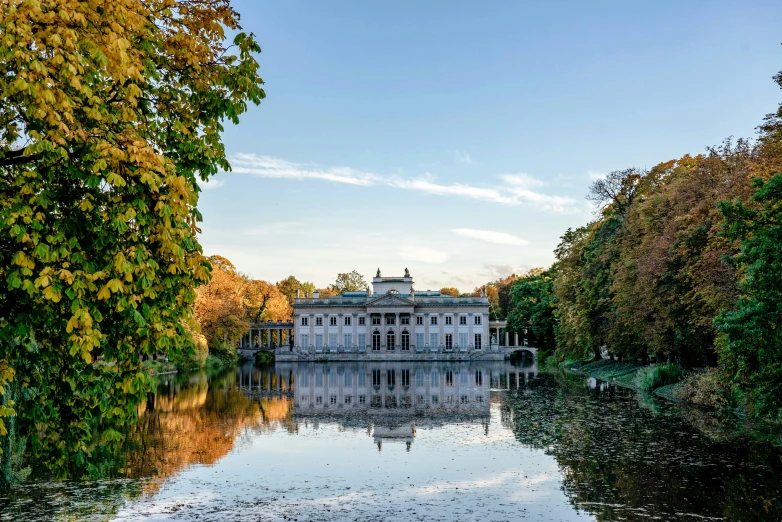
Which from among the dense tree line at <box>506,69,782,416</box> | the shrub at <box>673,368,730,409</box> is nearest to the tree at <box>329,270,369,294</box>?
the dense tree line at <box>506,69,782,416</box>

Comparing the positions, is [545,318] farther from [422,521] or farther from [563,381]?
[422,521]

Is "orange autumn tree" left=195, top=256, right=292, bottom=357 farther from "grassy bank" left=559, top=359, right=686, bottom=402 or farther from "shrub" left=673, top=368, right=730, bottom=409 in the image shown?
"shrub" left=673, top=368, right=730, bottom=409

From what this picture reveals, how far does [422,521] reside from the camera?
448 inches

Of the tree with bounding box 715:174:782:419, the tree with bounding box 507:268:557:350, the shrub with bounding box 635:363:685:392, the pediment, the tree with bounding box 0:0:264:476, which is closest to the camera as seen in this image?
the tree with bounding box 0:0:264:476

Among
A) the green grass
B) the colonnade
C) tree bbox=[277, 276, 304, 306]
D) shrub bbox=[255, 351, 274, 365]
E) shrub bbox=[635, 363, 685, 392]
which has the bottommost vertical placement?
shrub bbox=[635, 363, 685, 392]

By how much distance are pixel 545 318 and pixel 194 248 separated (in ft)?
232

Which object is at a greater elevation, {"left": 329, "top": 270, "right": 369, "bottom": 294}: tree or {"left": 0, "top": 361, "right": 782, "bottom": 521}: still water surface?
{"left": 329, "top": 270, "right": 369, "bottom": 294}: tree

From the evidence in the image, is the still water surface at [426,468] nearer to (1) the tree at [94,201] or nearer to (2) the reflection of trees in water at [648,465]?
(2) the reflection of trees in water at [648,465]

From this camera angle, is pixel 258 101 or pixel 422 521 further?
pixel 422 521

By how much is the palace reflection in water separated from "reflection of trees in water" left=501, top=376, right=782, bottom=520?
2.93m

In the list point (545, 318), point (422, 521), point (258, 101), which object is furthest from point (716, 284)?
point (545, 318)

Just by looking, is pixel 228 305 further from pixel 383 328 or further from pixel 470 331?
pixel 470 331

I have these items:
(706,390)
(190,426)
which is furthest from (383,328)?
(190,426)

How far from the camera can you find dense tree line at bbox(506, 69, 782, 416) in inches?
683
